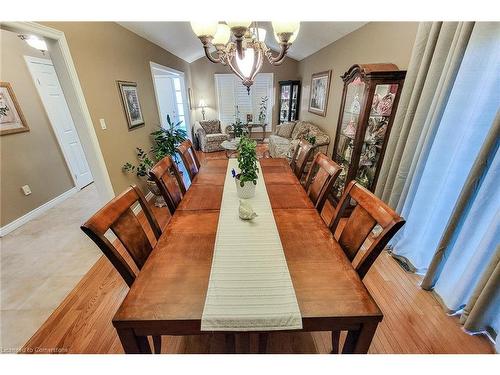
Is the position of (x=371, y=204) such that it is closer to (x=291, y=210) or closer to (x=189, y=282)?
(x=291, y=210)

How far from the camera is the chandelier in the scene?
1122 millimetres

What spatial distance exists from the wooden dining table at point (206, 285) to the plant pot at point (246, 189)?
0.81 ft

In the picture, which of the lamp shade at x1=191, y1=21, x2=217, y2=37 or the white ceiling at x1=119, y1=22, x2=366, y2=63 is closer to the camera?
the lamp shade at x1=191, y1=21, x2=217, y2=37

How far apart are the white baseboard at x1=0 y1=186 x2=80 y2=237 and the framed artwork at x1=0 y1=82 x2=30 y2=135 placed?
977mm

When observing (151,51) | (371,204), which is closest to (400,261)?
(371,204)

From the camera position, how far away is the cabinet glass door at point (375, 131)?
2.01 meters

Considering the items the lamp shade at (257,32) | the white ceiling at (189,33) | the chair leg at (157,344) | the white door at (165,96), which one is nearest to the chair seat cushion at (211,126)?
the white door at (165,96)

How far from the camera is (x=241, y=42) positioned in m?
1.15

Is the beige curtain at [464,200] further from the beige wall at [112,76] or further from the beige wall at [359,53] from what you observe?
the beige wall at [112,76]

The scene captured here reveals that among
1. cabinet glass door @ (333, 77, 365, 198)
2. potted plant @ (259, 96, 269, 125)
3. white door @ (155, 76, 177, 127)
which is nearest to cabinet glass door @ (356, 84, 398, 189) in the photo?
cabinet glass door @ (333, 77, 365, 198)

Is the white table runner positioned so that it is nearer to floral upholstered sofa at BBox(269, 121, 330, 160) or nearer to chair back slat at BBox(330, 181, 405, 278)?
chair back slat at BBox(330, 181, 405, 278)

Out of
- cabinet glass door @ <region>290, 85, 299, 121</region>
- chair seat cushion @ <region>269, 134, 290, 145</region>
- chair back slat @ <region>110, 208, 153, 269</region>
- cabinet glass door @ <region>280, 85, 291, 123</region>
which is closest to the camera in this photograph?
chair back slat @ <region>110, 208, 153, 269</region>
